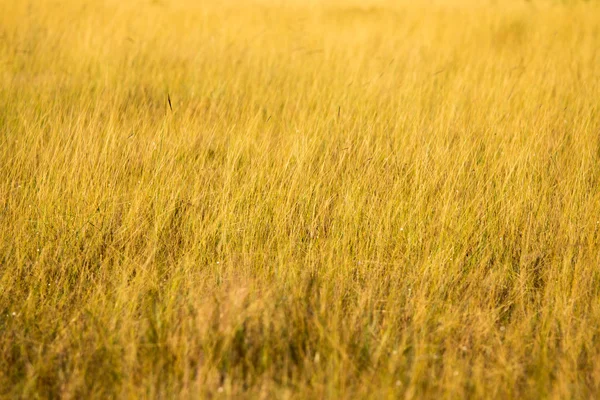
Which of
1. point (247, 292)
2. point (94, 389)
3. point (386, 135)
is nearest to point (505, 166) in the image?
point (386, 135)

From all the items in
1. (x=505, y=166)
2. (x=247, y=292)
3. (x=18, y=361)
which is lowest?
(x=18, y=361)

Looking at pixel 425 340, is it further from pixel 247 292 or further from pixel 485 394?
pixel 247 292

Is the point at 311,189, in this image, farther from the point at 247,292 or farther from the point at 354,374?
the point at 354,374

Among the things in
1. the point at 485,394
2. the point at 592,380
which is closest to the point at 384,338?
the point at 485,394

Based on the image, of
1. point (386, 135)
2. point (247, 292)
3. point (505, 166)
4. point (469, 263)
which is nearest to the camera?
point (247, 292)

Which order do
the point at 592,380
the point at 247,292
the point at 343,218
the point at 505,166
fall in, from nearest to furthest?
the point at 592,380 → the point at 247,292 → the point at 343,218 → the point at 505,166

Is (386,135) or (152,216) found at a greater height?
(386,135)

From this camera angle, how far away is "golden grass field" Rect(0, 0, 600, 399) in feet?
5.69

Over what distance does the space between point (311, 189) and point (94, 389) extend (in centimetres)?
122

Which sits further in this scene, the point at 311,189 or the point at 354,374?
the point at 311,189

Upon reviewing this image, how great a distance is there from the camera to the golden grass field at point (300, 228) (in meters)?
1.73

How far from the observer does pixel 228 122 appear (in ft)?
11.5

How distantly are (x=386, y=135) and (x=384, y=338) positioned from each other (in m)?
1.55

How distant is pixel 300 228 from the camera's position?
2.42m
